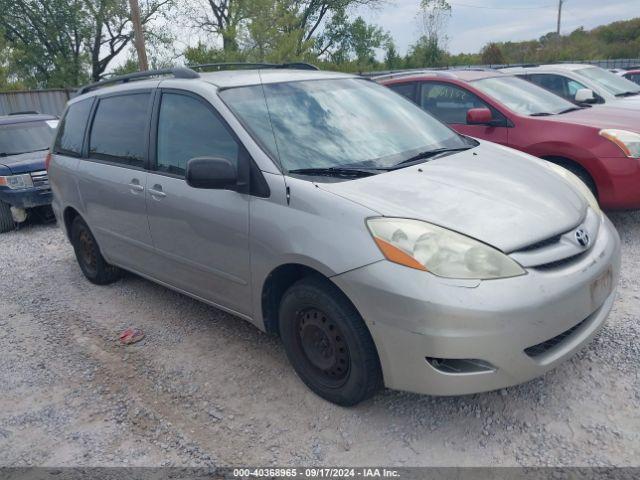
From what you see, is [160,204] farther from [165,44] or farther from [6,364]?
[165,44]

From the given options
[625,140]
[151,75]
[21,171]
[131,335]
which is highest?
[151,75]

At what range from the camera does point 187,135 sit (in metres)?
3.57

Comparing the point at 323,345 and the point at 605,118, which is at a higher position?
the point at 605,118

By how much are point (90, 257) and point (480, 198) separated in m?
3.79

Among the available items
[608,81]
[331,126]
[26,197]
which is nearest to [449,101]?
[331,126]

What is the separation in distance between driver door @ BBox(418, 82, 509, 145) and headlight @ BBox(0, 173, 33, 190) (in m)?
5.47

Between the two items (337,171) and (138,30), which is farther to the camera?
(138,30)

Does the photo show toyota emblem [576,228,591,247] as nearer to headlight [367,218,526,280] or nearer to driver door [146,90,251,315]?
headlight [367,218,526,280]

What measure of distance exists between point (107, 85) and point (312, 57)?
738 inches

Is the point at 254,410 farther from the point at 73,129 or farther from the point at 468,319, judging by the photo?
the point at 73,129

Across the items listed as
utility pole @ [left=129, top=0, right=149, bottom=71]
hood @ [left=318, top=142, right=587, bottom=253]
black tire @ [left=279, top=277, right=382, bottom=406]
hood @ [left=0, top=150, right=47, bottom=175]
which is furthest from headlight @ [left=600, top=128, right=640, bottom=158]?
utility pole @ [left=129, top=0, right=149, bottom=71]

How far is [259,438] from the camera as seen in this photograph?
275 cm

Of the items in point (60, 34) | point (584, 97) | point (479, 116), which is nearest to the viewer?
point (479, 116)

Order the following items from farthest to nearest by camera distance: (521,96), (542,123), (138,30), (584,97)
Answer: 1. (138,30)
2. (584,97)
3. (521,96)
4. (542,123)
